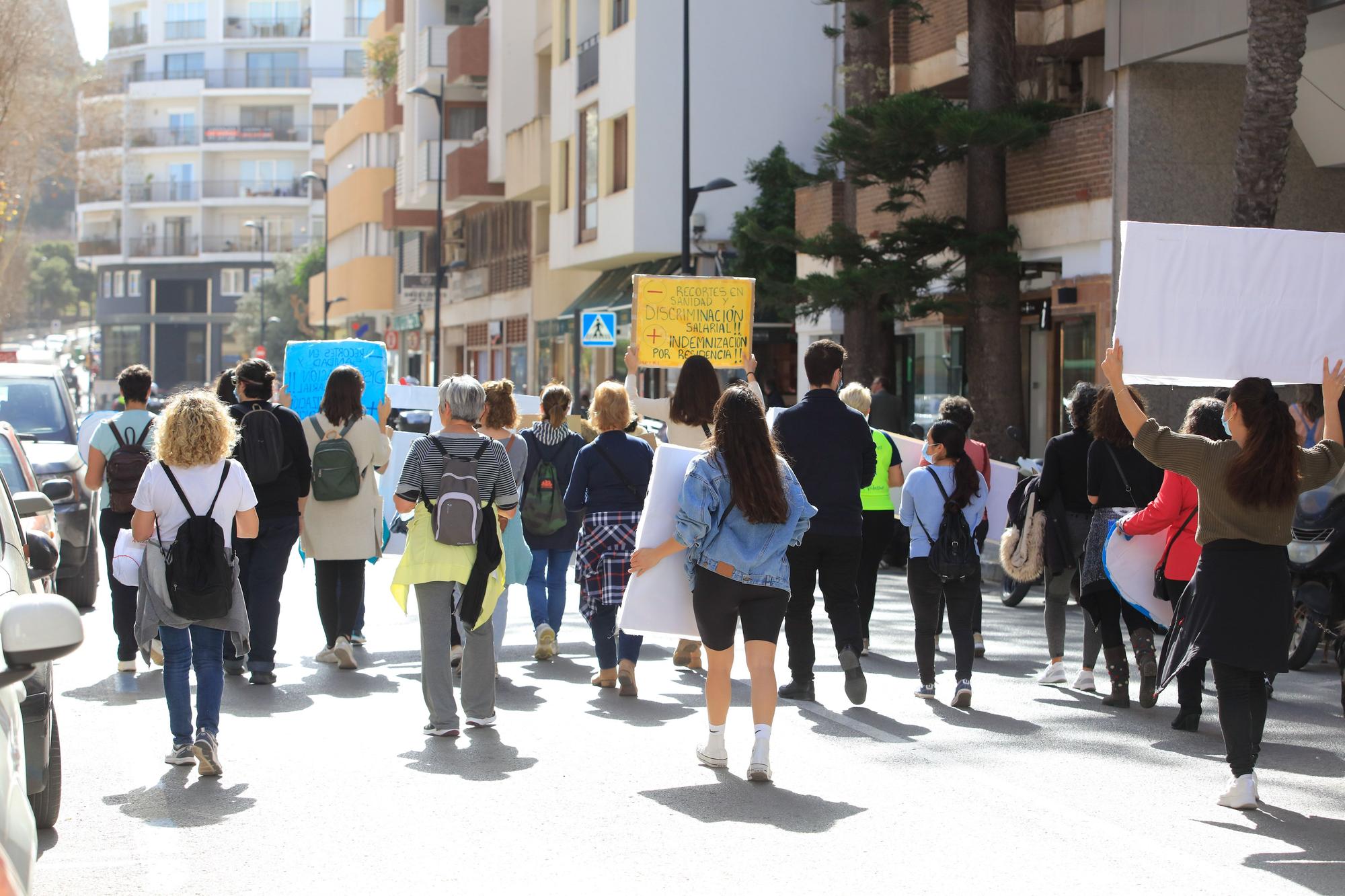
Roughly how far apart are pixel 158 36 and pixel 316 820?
105 meters

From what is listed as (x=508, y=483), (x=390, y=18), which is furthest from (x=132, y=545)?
(x=390, y=18)

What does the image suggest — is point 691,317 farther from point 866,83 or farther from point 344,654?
point 866,83

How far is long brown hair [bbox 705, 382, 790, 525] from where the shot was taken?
775 centimetres

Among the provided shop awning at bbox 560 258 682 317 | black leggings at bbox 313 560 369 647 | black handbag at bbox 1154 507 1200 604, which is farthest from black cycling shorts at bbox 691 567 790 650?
shop awning at bbox 560 258 682 317

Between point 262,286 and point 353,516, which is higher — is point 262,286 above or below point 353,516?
above

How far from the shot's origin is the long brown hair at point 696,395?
10156 mm

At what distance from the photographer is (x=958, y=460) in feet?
33.9

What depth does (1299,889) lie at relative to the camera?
6082 mm

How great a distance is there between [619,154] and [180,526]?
97.8 ft

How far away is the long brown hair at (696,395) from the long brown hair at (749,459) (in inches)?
89.2

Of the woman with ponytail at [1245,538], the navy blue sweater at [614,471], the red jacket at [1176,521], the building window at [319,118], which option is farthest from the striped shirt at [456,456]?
the building window at [319,118]

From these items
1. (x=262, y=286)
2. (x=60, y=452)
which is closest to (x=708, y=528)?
(x=60, y=452)

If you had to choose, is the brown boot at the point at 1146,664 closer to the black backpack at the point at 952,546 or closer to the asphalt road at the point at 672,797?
the asphalt road at the point at 672,797

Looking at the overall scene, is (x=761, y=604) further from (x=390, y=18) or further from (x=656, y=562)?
(x=390, y=18)
